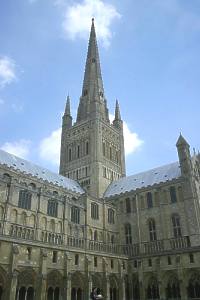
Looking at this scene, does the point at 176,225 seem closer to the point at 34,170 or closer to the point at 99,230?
the point at 99,230

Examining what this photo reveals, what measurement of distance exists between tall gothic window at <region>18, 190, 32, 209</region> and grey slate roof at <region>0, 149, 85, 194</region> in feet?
24.8

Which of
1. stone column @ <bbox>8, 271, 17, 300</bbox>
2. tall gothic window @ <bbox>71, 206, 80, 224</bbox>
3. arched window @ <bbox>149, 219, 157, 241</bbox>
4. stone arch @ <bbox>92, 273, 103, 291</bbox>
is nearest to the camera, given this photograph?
stone column @ <bbox>8, 271, 17, 300</bbox>

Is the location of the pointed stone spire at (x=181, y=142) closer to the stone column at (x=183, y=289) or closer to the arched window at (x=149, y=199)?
the arched window at (x=149, y=199)

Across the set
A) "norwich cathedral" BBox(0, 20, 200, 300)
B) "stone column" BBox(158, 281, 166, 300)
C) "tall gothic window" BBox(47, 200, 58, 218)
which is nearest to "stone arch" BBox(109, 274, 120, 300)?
"norwich cathedral" BBox(0, 20, 200, 300)

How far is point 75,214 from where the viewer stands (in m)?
54.1

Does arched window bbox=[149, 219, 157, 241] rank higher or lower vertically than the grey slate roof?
lower

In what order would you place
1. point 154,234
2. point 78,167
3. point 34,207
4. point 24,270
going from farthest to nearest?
A: point 78,167
point 154,234
point 34,207
point 24,270

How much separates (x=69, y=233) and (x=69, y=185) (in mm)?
16452

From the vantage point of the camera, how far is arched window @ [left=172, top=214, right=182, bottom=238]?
53.4 m

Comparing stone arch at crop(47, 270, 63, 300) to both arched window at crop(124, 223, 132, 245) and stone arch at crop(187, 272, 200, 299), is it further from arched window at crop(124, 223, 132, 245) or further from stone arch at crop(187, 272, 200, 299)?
arched window at crop(124, 223, 132, 245)

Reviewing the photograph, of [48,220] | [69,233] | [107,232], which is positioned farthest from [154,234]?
[48,220]

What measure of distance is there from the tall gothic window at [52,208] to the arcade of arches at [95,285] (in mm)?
10638

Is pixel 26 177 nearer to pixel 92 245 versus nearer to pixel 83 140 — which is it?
pixel 92 245

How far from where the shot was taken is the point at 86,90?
87.6m
